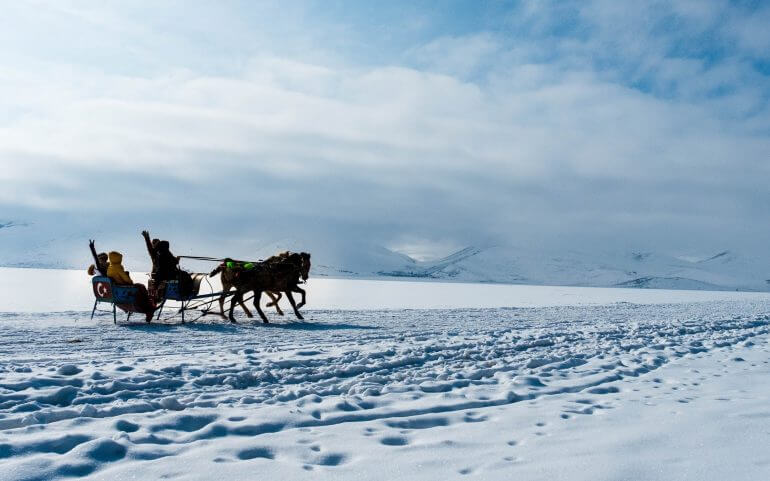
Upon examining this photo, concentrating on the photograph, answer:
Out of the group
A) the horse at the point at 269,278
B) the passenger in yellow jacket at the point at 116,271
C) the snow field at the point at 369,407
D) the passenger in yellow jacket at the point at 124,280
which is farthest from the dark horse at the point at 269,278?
the snow field at the point at 369,407

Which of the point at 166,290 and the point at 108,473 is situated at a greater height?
the point at 166,290

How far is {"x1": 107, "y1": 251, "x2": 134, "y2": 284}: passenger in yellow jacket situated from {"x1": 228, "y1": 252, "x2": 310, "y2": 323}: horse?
7.71 feet

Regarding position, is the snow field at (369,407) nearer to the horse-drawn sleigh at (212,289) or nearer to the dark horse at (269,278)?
the horse-drawn sleigh at (212,289)

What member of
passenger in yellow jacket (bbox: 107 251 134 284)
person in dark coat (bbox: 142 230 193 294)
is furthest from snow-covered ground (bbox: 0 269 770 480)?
person in dark coat (bbox: 142 230 193 294)

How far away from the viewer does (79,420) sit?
468cm

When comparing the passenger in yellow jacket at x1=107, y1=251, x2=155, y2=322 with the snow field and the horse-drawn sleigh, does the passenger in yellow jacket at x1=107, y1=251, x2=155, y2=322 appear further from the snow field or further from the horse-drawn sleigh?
the snow field

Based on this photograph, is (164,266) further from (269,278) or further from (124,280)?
(269,278)

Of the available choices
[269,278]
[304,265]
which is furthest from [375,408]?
[304,265]

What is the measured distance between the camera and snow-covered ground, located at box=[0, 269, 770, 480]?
384cm

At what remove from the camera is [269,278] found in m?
14.3

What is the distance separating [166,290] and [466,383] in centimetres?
846

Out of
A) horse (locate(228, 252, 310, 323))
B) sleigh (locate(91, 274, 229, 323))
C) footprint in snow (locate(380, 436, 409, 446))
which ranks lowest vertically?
A: footprint in snow (locate(380, 436, 409, 446))

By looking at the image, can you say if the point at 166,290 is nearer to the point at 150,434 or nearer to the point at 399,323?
the point at 399,323

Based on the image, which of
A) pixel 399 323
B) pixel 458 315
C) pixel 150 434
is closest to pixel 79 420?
pixel 150 434
